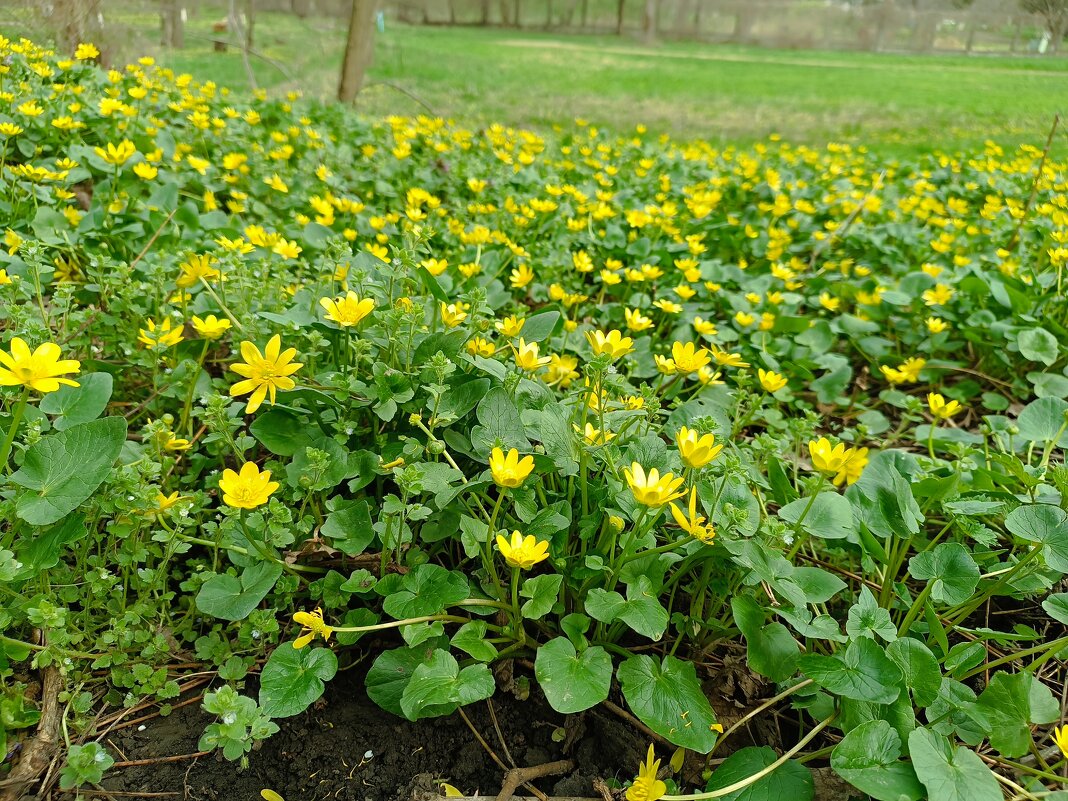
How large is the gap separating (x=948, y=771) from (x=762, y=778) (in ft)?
0.95

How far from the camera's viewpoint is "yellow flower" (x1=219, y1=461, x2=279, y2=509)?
4.31 feet

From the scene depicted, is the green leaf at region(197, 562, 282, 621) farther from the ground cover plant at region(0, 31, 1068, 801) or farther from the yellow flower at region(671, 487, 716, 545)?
the yellow flower at region(671, 487, 716, 545)

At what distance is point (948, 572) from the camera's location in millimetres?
1450

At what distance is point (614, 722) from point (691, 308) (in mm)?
1969

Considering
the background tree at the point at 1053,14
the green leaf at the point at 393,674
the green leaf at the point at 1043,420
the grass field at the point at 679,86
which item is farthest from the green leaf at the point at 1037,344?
the background tree at the point at 1053,14

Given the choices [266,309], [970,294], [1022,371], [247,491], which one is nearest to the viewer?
[247,491]

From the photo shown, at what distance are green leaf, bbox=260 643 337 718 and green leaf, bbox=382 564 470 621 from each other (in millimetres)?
147

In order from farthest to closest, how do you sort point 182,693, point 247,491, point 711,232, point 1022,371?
point 711,232, point 1022,371, point 182,693, point 247,491

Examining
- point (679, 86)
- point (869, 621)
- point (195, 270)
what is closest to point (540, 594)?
point (869, 621)

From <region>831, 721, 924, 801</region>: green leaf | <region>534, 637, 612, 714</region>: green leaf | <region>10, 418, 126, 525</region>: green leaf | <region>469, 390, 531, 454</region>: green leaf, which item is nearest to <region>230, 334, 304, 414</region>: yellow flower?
<region>10, 418, 126, 525</region>: green leaf

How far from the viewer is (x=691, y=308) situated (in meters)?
3.04

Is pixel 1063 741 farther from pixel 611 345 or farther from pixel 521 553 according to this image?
pixel 611 345

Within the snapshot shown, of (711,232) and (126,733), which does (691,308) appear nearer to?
(711,232)

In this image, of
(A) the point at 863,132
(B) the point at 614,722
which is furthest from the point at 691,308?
(A) the point at 863,132
